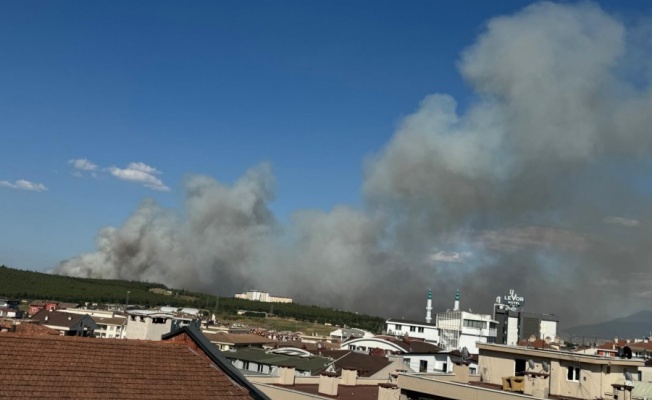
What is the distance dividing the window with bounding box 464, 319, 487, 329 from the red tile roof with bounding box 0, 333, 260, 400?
89.2 meters

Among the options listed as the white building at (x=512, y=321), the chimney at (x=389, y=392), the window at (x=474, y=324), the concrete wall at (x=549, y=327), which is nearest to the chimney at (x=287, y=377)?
the chimney at (x=389, y=392)

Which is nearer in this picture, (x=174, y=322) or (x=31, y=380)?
(x=31, y=380)

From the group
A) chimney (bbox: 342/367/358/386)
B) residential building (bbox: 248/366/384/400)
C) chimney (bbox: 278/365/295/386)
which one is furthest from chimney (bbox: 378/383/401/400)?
chimney (bbox: 342/367/358/386)

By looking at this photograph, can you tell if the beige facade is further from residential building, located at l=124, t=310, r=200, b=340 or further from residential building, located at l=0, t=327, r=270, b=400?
residential building, located at l=0, t=327, r=270, b=400

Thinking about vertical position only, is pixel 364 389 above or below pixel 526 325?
below

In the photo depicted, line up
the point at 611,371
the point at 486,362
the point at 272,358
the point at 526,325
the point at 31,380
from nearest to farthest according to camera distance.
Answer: the point at 31,380, the point at 611,371, the point at 486,362, the point at 272,358, the point at 526,325

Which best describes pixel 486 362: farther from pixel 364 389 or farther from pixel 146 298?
pixel 146 298

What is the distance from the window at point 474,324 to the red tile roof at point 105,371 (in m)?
89.2

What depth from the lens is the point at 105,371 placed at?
14.6m

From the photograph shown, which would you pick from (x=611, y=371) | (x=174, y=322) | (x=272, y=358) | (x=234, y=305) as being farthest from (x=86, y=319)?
(x=234, y=305)

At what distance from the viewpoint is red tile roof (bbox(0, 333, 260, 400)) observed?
1341cm

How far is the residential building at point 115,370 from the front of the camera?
13.4 metres

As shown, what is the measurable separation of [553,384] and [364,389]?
10.2 meters

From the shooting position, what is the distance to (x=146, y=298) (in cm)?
17988
